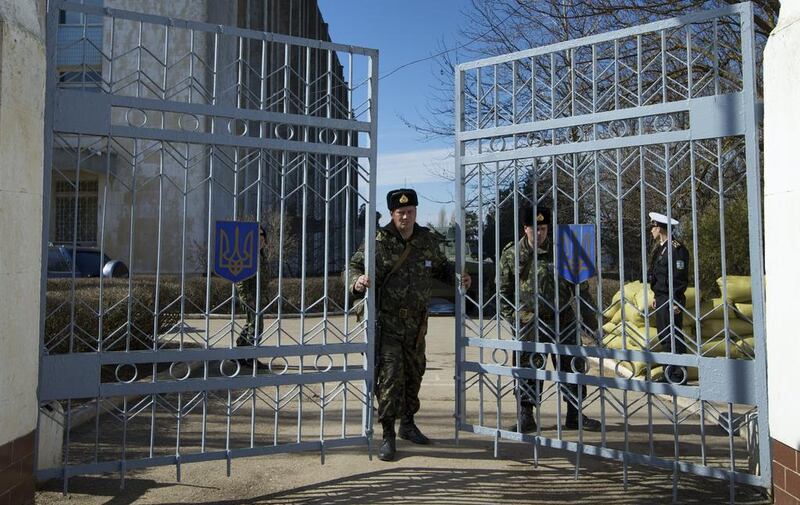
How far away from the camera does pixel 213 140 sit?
398 centimetres

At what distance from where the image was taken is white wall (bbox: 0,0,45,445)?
290 centimetres

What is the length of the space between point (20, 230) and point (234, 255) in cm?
122

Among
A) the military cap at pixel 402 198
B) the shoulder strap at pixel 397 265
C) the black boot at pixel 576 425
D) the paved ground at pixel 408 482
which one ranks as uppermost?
the military cap at pixel 402 198

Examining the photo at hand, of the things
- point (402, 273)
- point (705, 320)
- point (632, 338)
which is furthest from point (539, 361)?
point (705, 320)

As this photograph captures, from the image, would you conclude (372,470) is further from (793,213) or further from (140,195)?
(140,195)

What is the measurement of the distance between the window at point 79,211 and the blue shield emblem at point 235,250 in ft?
46.4

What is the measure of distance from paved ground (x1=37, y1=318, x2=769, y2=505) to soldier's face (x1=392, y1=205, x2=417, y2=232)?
1639 mm

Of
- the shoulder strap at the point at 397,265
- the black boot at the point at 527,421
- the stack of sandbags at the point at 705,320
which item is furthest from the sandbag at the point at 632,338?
the shoulder strap at the point at 397,265

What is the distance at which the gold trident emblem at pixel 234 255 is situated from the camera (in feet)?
13.0

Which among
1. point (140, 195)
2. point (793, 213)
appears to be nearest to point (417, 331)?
point (793, 213)

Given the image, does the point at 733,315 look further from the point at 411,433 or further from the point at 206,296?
the point at 206,296

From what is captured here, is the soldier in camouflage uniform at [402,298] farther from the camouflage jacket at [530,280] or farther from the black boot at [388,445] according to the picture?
the camouflage jacket at [530,280]

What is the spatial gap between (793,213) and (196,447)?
163 inches

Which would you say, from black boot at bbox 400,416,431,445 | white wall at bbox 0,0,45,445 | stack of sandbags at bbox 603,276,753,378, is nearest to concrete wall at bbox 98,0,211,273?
stack of sandbags at bbox 603,276,753,378
